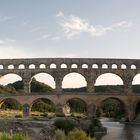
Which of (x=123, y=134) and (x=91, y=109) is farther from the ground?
(x=91, y=109)

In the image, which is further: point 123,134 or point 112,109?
point 112,109

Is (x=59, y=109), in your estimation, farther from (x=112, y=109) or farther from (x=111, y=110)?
(x=112, y=109)

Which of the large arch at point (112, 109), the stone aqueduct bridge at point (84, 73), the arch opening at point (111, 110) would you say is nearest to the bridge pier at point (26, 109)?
the stone aqueduct bridge at point (84, 73)

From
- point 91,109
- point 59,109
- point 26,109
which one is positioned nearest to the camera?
point 26,109

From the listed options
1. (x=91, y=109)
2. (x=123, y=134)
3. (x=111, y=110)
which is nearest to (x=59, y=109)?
(x=91, y=109)

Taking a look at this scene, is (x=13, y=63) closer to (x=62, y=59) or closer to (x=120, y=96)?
(x=62, y=59)

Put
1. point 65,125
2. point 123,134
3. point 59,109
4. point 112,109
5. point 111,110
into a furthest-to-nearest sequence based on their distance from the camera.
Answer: point 112,109, point 111,110, point 59,109, point 123,134, point 65,125

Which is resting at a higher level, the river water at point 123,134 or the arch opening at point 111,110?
the arch opening at point 111,110

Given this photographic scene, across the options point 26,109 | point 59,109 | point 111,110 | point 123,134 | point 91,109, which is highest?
point 26,109

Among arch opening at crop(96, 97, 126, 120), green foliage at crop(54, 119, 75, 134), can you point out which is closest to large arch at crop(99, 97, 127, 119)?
arch opening at crop(96, 97, 126, 120)

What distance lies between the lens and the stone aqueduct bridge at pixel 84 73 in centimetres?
5503

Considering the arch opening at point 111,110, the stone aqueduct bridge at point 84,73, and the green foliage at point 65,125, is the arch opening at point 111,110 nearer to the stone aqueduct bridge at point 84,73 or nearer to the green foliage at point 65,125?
the stone aqueduct bridge at point 84,73

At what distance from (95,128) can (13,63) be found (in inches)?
868

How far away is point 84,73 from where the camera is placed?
56250 mm
